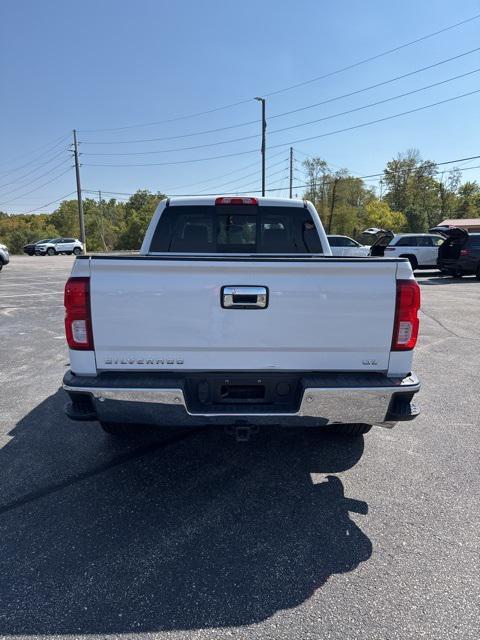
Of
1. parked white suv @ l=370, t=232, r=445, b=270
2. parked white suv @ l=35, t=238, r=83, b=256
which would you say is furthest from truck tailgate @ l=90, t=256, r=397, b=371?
parked white suv @ l=35, t=238, r=83, b=256

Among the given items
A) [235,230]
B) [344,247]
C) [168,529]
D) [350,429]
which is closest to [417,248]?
[344,247]

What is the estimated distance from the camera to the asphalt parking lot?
203 centimetres

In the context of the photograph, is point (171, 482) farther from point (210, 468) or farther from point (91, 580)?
point (91, 580)

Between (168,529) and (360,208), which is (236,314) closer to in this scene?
(168,529)

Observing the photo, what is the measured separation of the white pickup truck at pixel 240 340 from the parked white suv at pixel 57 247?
1762 inches

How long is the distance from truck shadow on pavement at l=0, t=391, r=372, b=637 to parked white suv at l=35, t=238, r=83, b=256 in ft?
145

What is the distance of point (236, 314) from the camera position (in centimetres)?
261

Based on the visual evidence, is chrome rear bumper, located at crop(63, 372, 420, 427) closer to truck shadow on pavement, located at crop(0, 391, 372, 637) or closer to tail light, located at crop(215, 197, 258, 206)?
truck shadow on pavement, located at crop(0, 391, 372, 637)

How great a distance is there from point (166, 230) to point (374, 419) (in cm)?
278

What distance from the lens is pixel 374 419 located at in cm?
271

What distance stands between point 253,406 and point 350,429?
1.35 metres

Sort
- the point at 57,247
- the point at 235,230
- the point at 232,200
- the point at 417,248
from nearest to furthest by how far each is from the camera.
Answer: the point at 232,200 → the point at 235,230 → the point at 417,248 → the point at 57,247

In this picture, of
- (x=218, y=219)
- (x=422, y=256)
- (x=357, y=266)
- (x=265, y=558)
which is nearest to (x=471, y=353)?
(x=218, y=219)

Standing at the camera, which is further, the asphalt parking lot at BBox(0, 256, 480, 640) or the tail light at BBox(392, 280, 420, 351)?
the tail light at BBox(392, 280, 420, 351)
